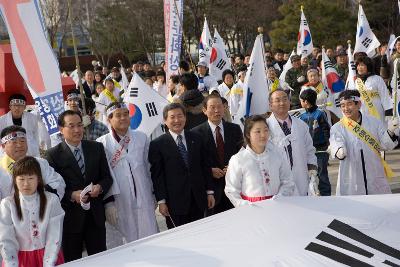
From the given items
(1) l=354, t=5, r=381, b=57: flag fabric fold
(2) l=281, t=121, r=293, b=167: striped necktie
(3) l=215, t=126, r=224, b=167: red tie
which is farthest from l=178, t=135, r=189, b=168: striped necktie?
(1) l=354, t=5, r=381, b=57: flag fabric fold

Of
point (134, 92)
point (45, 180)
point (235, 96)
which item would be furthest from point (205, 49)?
point (45, 180)

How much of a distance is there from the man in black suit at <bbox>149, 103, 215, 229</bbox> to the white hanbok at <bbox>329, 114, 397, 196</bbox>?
1.39m

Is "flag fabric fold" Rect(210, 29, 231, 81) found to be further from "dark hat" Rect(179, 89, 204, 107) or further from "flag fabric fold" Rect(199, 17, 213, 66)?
"dark hat" Rect(179, 89, 204, 107)

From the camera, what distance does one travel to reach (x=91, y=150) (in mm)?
5395

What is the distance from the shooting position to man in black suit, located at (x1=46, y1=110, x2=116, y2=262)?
5.27 m

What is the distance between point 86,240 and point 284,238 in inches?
77.6

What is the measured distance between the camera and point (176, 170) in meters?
5.69

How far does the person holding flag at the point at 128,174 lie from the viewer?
5.68 meters

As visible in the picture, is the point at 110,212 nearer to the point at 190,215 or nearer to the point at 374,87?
the point at 190,215

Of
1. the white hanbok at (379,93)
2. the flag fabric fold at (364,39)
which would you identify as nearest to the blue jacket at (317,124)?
the white hanbok at (379,93)

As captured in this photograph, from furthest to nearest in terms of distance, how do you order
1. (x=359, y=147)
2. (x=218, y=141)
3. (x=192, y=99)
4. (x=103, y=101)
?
(x=103, y=101) < (x=192, y=99) < (x=359, y=147) < (x=218, y=141)

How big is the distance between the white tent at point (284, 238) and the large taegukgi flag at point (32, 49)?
2275mm

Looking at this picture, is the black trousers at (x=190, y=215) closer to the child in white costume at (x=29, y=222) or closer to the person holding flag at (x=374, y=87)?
the child in white costume at (x=29, y=222)

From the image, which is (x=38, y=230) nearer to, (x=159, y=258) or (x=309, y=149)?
(x=159, y=258)
